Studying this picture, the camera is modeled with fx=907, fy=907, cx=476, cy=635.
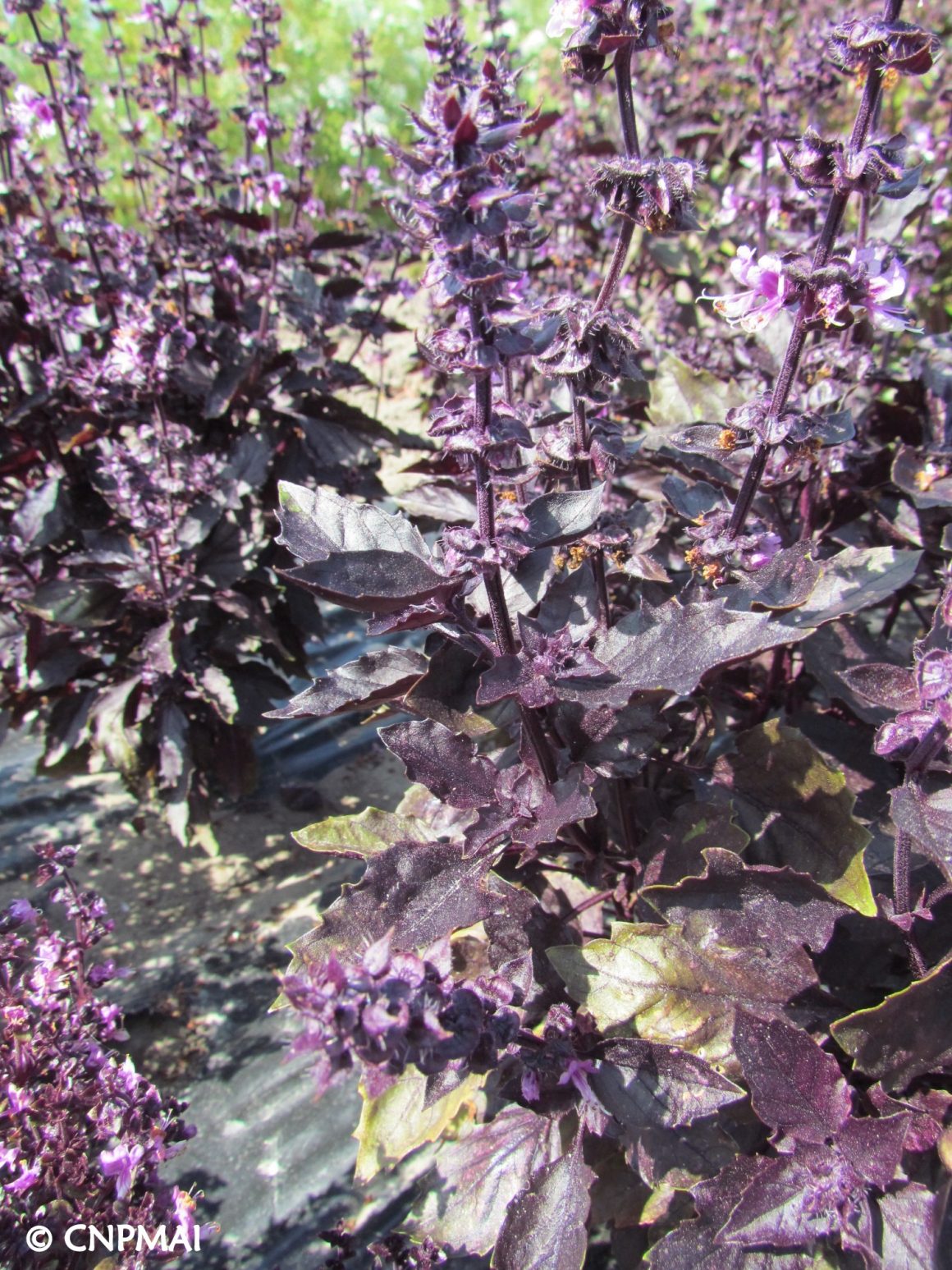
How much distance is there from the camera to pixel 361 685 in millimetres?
1402

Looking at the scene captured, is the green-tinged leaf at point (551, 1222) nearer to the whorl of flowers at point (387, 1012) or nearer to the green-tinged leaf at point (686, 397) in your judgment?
the whorl of flowers at point (387, 1012)

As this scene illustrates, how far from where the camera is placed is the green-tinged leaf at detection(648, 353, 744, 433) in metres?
2.20

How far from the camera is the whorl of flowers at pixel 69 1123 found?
1.47 meters

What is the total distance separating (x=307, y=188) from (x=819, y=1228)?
3161 mm

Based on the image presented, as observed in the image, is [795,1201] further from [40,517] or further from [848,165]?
[40,517]

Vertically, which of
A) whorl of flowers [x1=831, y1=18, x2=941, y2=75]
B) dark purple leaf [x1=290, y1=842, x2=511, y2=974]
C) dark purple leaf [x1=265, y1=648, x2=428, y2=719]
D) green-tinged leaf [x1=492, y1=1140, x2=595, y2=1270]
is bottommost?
green-tinged leaf [x1=492, y1=1140, x2=595, y2=1270]

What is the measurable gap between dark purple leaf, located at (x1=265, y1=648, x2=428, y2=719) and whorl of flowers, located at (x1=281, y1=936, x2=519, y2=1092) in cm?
38

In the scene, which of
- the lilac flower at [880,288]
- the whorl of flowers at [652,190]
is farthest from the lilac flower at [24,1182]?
the lilac flower at [880,288]

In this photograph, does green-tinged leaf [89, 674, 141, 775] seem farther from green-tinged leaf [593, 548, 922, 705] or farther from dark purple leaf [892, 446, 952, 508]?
dark purple leaf [892, 446, 952, 508]

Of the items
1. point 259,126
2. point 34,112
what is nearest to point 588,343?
point 259,126

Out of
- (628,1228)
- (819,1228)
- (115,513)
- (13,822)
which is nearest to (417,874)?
(819,1228)

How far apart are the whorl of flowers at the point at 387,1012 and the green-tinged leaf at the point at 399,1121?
52cm

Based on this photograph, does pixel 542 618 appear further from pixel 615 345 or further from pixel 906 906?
pixel 906 906

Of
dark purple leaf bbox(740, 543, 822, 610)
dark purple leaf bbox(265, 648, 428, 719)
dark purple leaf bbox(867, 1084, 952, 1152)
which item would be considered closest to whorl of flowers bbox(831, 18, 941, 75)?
dark purple leaf bbox(740, 543, 822, 610)
